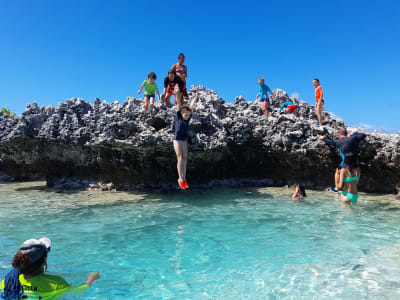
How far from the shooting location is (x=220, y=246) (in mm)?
6621

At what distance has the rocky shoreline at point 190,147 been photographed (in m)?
13.5

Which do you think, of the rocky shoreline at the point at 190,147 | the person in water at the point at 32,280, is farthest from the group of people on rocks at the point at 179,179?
the rocky shoreline at the point at 190,147

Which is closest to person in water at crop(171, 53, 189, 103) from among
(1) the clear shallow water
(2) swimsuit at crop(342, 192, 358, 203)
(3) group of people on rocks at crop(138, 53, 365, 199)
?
(3) group of people on rocks at crop(138, 53, 365, 199)

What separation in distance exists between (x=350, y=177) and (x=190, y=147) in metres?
7.52

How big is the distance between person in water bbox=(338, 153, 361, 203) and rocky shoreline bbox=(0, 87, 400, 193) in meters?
6.17

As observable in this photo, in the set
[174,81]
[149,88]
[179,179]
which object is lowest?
[179,179]

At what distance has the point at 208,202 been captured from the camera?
39.2 ft

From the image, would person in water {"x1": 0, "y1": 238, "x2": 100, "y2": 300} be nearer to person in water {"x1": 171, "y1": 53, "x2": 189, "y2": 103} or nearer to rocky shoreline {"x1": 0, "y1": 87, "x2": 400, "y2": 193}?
person in water {"x1": 171, "y1": 53, "x2": 189, "y2": 103}

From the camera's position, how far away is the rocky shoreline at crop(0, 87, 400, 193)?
44.2 ft

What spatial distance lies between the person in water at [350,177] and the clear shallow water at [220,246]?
0.90 meters

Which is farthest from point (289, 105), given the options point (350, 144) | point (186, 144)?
point (186, 144)

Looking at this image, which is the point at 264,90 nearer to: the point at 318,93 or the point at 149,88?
the point at 318,93

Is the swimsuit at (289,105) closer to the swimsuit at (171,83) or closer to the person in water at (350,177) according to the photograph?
the swimsuit at (171,83)

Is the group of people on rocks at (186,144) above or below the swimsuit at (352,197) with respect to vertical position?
above
